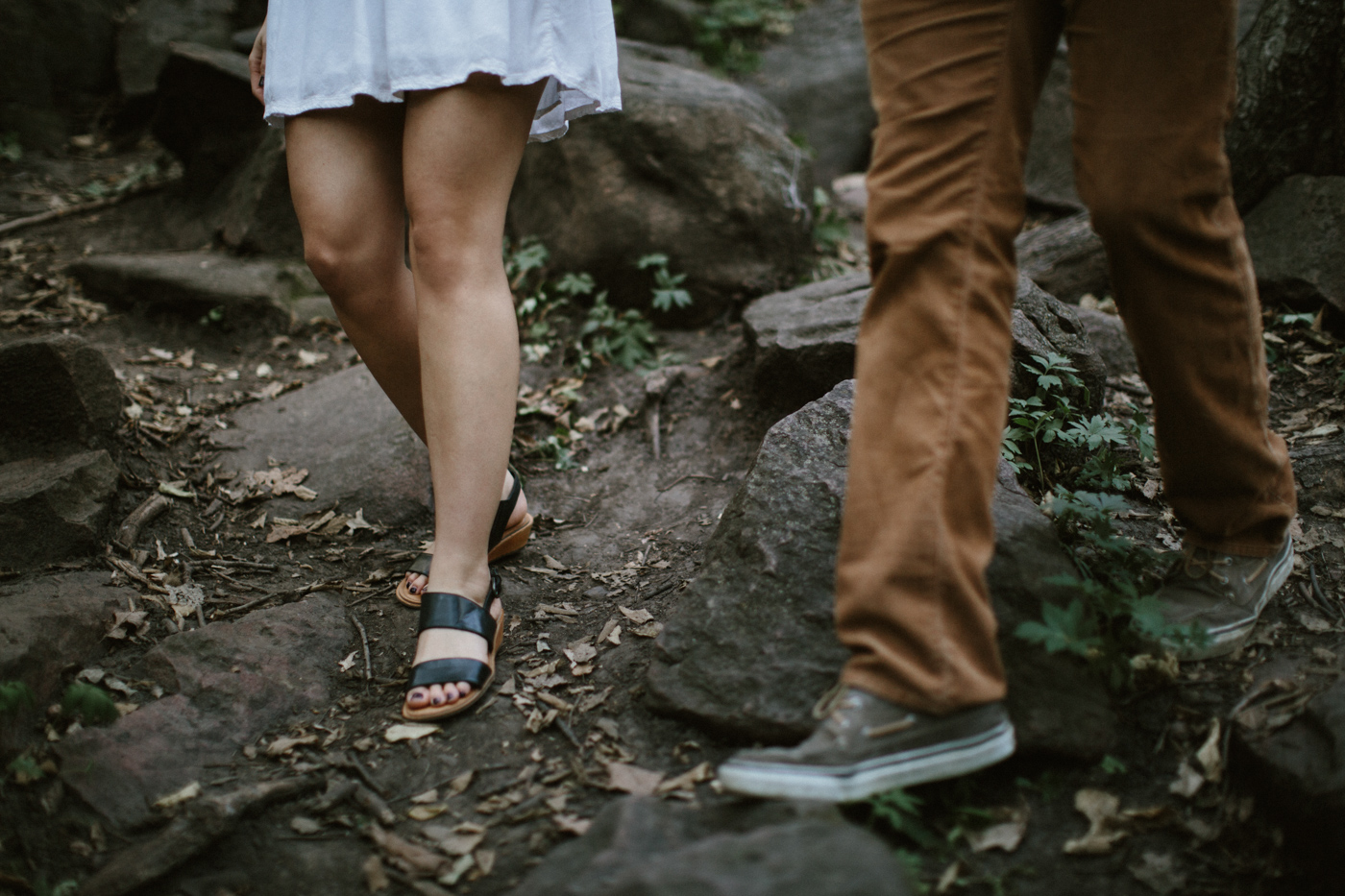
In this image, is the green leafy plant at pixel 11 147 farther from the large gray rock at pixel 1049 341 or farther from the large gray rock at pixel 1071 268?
the large gray rock at pixel 1049 341

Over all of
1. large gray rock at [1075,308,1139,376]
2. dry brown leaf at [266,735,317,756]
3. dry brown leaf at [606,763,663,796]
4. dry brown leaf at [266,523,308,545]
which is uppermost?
large gray rock at [1075,308,1139,376]

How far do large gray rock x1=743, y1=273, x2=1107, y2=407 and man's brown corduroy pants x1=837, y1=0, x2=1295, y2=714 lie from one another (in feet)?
3.43

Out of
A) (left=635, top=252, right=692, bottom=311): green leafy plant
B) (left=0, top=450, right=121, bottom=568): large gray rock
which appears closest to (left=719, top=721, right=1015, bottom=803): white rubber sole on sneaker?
(left=0, top=450, right=121, bottom=568): large gray rock

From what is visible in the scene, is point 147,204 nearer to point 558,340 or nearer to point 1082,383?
point 558,340

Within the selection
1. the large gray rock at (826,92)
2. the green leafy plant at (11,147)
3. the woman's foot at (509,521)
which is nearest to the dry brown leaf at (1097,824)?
the woman's foot at (509,521)

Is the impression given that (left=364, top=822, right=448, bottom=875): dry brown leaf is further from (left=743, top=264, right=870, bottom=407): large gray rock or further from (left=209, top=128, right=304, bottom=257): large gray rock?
(left=209, top=128, right=304, bottom=257): large gray rock

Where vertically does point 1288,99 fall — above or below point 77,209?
above

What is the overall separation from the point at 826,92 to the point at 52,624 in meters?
6.95

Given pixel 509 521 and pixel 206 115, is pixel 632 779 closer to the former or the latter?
pixel 509 521

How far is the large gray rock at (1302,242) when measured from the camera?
3.23 meters

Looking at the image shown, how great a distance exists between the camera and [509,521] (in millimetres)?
2473

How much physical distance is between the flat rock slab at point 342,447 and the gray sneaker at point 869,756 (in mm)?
1859

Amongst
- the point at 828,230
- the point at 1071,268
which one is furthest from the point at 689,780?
the point at 828,230

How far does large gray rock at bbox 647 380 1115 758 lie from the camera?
1.54m
